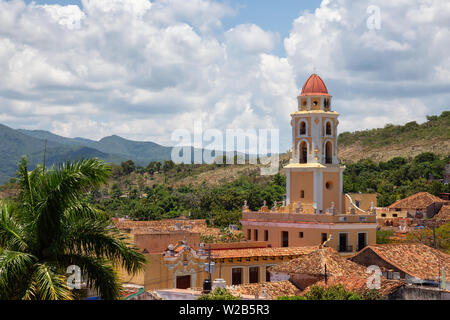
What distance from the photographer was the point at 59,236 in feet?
47.4

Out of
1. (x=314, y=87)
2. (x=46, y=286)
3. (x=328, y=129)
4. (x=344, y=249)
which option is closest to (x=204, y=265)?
(x=46, y=286)

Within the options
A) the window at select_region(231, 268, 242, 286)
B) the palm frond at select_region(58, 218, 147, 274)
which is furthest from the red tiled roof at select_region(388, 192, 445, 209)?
the palm frond at select_region(58, 218, 147, 274)

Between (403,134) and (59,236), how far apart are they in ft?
425

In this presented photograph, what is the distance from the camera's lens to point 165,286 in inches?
1040

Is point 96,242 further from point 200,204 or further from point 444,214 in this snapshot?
point 200,204

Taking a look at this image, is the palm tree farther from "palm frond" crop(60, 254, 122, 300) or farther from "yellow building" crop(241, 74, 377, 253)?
"yellow building" crop(241, 74, 377, 253)

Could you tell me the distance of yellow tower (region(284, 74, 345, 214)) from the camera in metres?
37.6

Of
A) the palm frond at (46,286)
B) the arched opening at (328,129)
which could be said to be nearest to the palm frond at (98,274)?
the palm frond at (46,286)

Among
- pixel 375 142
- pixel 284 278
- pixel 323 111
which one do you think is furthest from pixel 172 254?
pixel 375 142

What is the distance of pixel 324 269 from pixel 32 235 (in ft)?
48.8

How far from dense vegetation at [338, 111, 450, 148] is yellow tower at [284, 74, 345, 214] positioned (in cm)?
9086

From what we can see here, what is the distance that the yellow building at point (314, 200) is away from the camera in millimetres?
35188

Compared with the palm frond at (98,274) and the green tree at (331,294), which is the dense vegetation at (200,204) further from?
the palm frond at (98,274)
